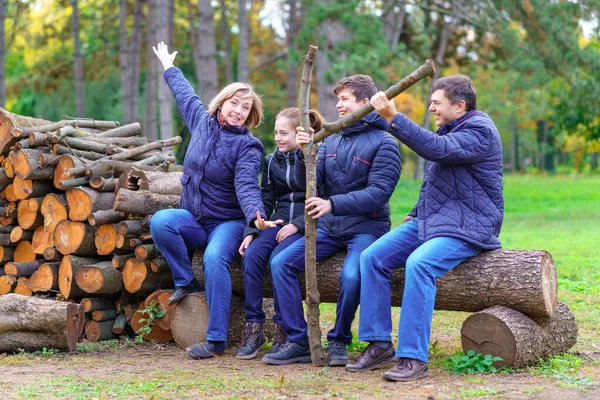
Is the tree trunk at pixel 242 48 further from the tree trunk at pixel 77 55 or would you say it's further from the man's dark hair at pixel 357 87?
the man's dark hair at pixel 357 87

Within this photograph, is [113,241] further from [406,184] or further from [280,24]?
[280,24]

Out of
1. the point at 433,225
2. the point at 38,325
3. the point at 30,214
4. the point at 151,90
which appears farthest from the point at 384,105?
the point at 151,90

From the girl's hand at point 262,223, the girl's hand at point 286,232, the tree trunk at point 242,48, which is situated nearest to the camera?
the girl's hand at point 262,223

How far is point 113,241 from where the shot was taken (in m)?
6.72

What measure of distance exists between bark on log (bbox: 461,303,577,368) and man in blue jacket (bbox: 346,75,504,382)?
390 mm

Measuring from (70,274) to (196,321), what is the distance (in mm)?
1315

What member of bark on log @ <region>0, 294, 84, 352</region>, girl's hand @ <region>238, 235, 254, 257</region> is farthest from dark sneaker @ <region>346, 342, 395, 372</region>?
bark on log @ <region>0, 294, 84, 352</region>

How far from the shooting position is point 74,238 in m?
6.83

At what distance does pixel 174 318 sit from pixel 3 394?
6.03ft

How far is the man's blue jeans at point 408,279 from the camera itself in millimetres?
4969

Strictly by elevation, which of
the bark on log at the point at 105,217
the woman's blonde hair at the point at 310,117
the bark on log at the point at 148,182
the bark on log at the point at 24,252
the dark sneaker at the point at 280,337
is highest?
the woman's blonde hair at the point at 310,117

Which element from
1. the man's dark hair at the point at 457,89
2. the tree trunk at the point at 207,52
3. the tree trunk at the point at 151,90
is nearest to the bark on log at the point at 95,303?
the man's dark hair at the point at 457,89

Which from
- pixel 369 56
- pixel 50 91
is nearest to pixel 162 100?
pixel 369 56

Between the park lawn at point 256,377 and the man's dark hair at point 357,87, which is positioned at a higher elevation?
the man's dark hair at point 357,87
